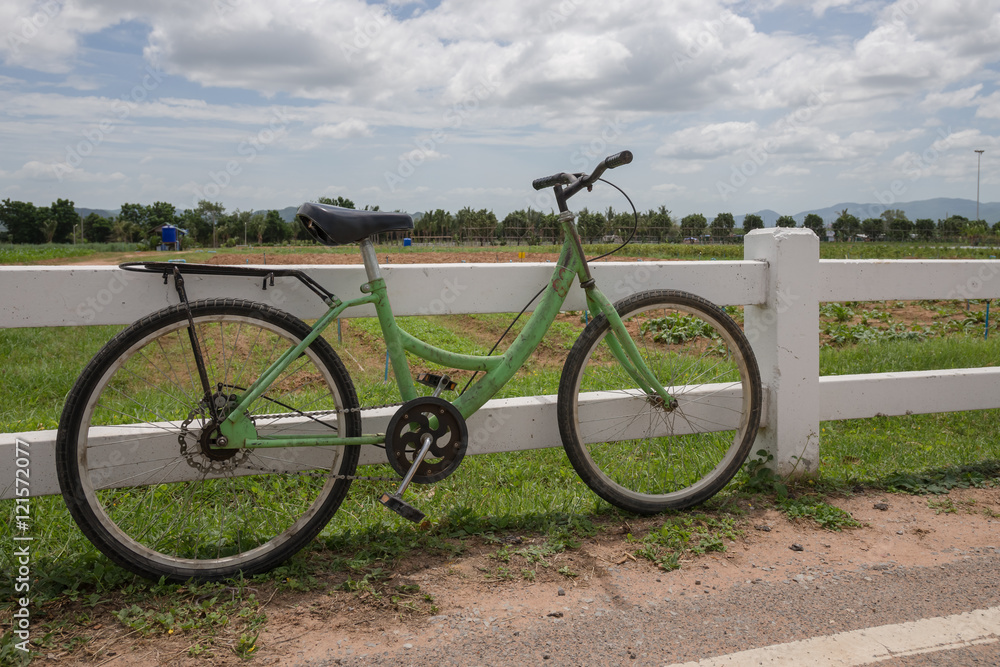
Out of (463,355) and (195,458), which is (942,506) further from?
(195,458)

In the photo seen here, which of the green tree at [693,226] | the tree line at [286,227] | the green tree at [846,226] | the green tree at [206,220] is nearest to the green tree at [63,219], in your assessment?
the tree line at [286,227]

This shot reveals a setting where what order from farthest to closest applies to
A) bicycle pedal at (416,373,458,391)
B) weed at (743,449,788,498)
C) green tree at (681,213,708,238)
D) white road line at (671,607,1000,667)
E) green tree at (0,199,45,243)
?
1. green tree at (0,199,45,243)
2. green tree at (681,213,708,238)
3. weed at (743,449,788,498)
4. bicycle pedal at (416,373,458,391)
5. white road line at (671,607,1000,667)

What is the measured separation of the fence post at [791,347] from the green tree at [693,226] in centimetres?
6822

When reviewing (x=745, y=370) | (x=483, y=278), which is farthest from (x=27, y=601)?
(x=745, y=370)

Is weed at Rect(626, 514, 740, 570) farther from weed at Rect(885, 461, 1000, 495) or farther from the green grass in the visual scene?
weed at Rect(885, 461, 1000, 495)

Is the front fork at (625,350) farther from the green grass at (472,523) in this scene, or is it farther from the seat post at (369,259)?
the seat post at (369,259)

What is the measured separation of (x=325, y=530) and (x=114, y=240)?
121 metres

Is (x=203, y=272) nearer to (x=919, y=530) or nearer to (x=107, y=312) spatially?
(x=107, y=312)

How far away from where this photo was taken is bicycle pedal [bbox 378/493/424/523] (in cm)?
253

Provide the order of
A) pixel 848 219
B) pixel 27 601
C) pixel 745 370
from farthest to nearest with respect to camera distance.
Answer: pixel 848 219
pixel 745 370
pixel 27 601

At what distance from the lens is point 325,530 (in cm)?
300

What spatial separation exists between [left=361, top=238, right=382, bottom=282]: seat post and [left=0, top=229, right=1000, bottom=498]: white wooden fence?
0.20 metres

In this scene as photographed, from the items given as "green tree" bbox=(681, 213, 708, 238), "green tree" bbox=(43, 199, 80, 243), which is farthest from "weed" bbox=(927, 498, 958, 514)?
"green tree" bbox=(43, 199, 80, 243)

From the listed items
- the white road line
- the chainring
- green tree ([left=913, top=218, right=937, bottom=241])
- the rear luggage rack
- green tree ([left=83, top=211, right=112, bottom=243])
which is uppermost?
green tree ([left=83, top=211, right=112, bottom=243])
